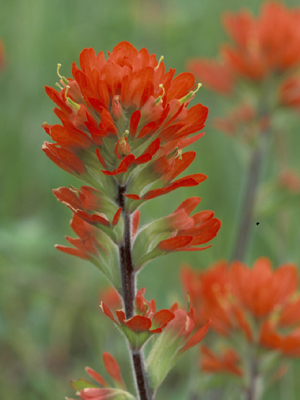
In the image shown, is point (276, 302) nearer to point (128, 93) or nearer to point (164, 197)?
point (128, 93)

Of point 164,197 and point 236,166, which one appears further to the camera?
point 236,166

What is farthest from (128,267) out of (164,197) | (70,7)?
(70,7)

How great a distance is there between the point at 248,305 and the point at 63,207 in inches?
49.7

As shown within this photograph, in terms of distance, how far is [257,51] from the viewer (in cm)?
171

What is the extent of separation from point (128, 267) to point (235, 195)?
180cm

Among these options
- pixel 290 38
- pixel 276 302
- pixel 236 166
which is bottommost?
pixel 276 302

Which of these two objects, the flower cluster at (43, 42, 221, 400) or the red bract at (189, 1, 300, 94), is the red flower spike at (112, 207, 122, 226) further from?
the red bract at (189, 1, 300, 94)

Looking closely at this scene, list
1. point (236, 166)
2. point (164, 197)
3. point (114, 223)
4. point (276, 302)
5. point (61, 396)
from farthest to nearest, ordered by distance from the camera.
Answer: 1. point (236, 166)
2. point (164, 197)
3. point (61, 396)
4. point (276, 302)
5. point (114, 223)

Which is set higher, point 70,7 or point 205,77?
point 70,7

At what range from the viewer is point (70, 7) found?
3152 mm

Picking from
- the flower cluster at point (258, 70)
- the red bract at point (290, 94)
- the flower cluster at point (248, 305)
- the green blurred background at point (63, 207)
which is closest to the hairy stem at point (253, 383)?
the flower cluster at point (248, 305)

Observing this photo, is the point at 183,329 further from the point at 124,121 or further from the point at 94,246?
the point at 124,121

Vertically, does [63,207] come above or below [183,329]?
above

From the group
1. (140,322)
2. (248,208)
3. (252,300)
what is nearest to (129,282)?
(140,322)
